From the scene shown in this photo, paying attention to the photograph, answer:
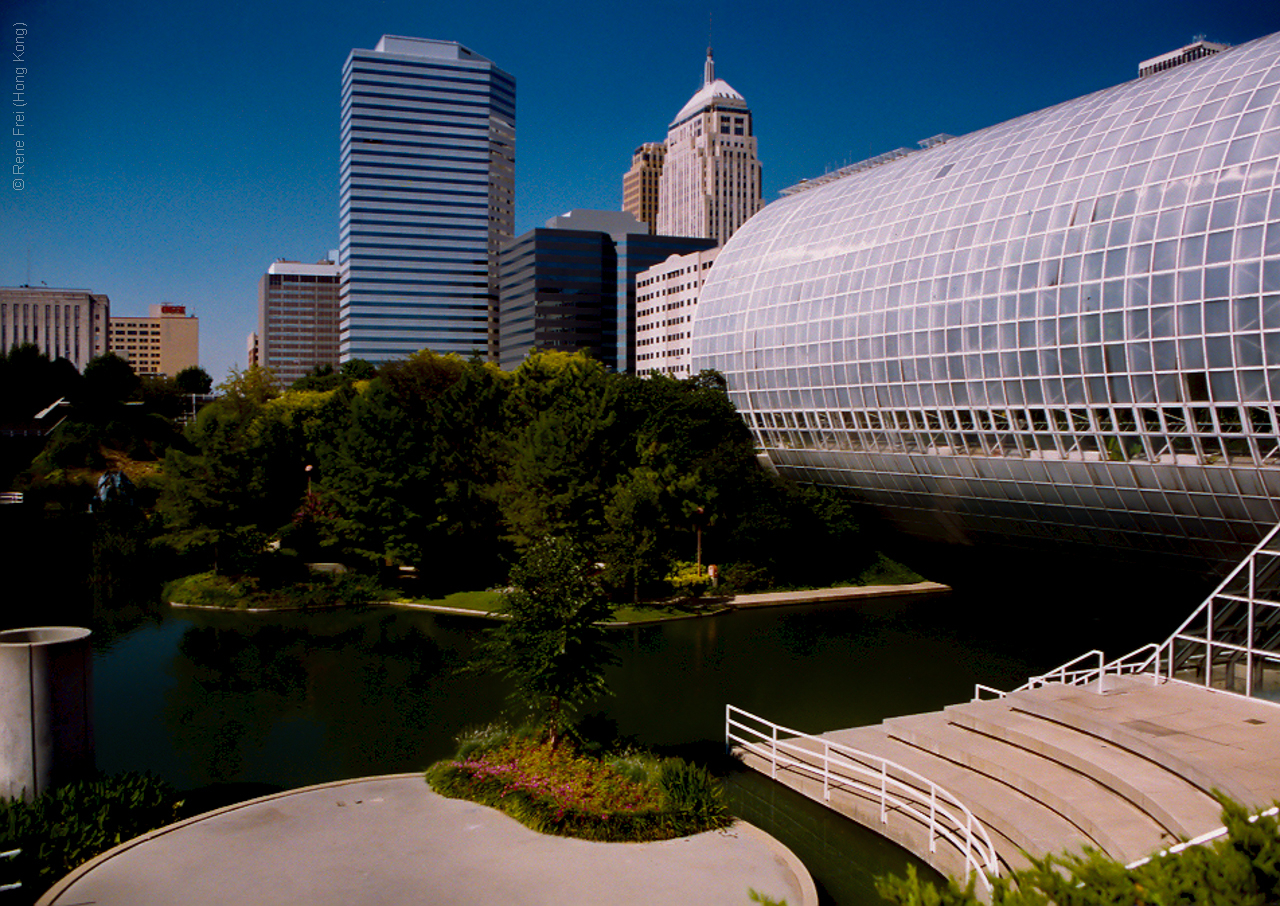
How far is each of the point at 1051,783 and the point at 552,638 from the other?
34.9 feet

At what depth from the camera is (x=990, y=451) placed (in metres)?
46.6

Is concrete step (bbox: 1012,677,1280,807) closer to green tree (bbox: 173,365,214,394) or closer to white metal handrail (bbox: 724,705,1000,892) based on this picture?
white metal handrail (bbox: 724,705,1000,892)

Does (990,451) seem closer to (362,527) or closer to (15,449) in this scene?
(362,527)

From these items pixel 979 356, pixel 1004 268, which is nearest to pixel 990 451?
pixel 979 356

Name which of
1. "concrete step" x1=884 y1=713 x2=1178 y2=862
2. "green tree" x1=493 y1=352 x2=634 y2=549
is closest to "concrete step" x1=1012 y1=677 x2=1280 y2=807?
"concrete step" x1=884 y1=713 x2=1178 y2=862

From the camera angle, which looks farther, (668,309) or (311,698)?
(668,309)

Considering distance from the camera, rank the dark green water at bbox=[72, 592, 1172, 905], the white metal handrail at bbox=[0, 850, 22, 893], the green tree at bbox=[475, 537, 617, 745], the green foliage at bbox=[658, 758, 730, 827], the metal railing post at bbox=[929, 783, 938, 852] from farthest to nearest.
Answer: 1. the dark green water at bbox=[72, 592, 1172, 905]
2. the green tree at bbox=[475, 537, 617, 745]
3. the green foliage at bbox=[658, 758, 730, 827]
4. the metal railing post at bbox=[929, 783, 938, 852]
5. the white metal handrail at bbox=[0, 850, 22, 893]

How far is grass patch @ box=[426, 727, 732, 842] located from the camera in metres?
18.0

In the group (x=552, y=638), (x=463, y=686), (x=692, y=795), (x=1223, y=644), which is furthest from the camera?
(x=463, y=686)

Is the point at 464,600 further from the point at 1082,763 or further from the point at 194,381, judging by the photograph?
the point at 194,381

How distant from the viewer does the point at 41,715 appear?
1755 centimetres

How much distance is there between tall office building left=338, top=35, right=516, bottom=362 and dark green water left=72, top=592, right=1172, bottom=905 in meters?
159

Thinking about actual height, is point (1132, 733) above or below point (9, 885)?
above

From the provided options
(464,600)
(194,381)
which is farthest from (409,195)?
(464,600)
